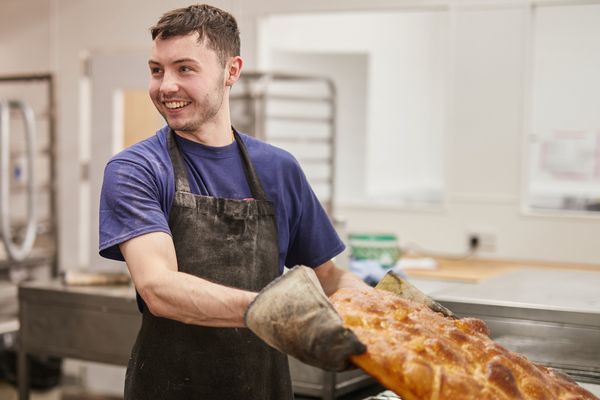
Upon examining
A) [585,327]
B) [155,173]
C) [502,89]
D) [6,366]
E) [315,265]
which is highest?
[502,89]

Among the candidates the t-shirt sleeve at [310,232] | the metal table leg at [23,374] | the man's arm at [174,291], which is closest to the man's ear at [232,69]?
→ the t-shirt sleeve at [310,232]

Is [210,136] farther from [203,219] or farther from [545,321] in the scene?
[545,321]

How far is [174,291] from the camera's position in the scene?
4.87ft

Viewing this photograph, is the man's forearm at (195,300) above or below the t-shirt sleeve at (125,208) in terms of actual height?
below

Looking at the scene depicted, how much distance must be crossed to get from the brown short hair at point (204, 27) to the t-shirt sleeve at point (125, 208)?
0.28m

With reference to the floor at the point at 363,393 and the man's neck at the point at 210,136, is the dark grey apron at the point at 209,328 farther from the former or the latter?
the floor at the point at 363,393

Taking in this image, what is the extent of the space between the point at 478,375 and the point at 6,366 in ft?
11.8

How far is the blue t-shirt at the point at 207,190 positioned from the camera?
1607 millimetres

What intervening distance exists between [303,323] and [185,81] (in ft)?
1.99

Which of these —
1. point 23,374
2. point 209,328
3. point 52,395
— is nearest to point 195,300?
point 209,328

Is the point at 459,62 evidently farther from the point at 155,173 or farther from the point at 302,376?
the point at 155,173

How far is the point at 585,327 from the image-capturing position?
221 centimetres

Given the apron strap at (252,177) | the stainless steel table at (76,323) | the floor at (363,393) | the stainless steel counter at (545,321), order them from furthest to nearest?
the stainless steel table at (76,323)
the floor at (363,393)
the stainless steel counter at (545,321)
the apron strap at (252,177)

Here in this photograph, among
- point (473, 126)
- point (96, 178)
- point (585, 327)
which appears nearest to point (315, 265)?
point (585, 327)
